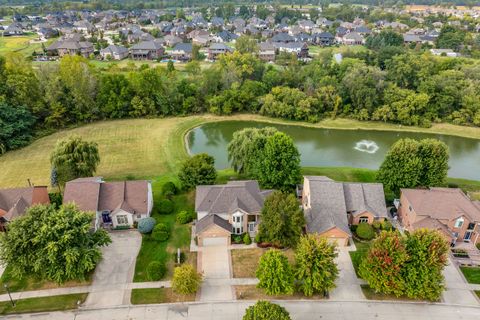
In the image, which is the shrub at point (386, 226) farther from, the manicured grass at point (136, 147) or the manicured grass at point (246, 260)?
the manicured grass at point (246, 260)

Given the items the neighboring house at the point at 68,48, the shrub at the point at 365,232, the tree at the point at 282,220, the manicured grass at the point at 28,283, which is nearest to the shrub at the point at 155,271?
the manicured grass at the point at 28,283

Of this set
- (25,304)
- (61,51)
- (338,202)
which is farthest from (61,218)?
(61,51)

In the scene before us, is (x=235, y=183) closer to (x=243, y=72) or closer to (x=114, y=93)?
(x=114, y=93)

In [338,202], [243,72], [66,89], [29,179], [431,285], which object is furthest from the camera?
[243,72]

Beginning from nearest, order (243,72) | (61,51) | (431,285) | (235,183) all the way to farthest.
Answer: (431,285)
(235,183)
(243,72)
(61,51)

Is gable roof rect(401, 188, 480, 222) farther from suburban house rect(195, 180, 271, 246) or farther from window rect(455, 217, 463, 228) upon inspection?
suburban house rect(195, 180, 271, 246)

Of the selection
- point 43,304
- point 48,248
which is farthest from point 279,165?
point 43,304
